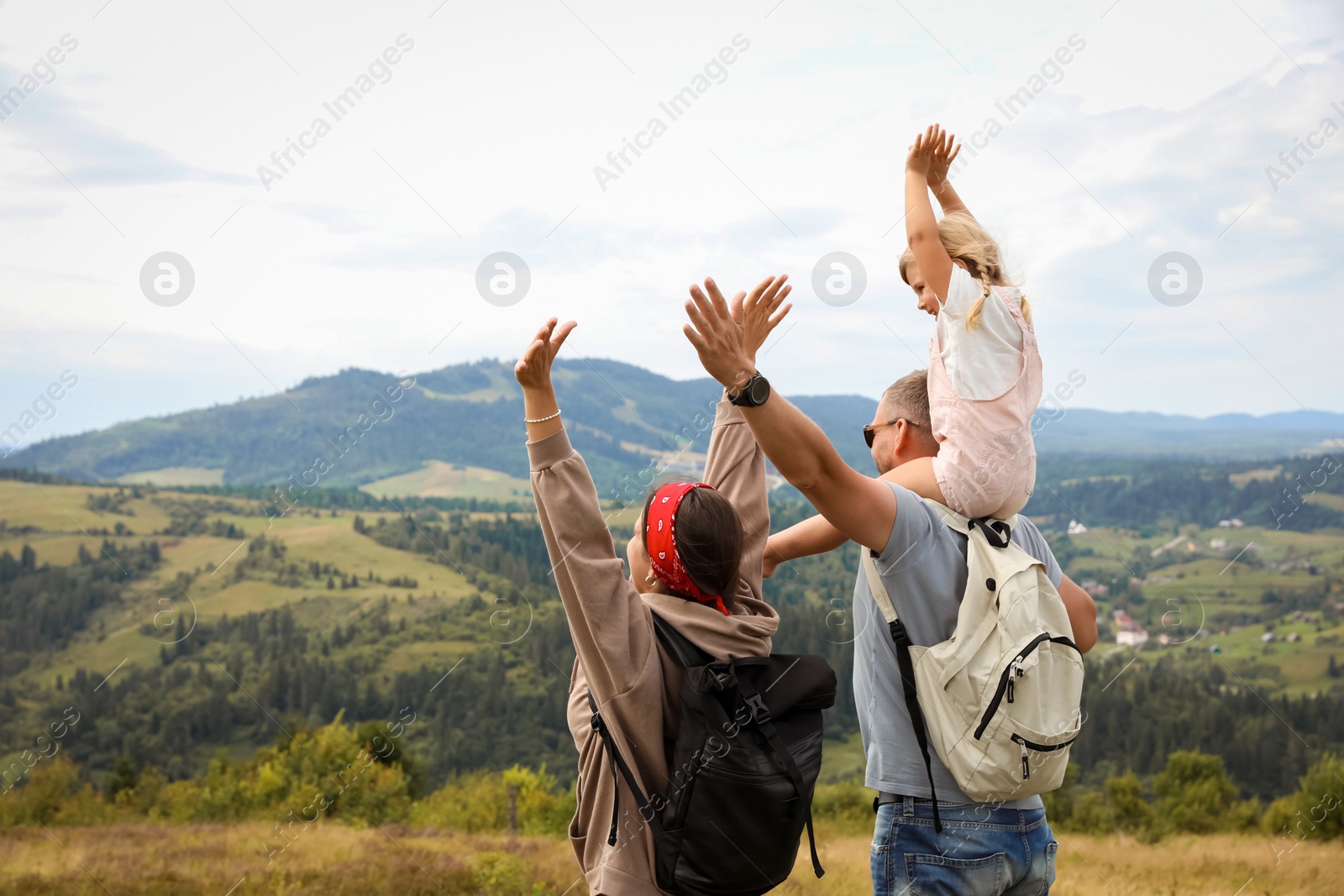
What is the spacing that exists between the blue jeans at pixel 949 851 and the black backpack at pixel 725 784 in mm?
181

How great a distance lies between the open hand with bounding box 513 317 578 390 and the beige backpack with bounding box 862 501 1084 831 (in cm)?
83

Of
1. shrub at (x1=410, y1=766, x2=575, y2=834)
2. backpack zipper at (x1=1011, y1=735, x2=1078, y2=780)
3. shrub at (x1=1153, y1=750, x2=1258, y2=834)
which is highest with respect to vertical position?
backpack zipper at (x1=1011, y1=735, x2=1078, y2=780)

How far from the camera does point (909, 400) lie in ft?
7.82

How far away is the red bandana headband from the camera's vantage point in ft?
7.04

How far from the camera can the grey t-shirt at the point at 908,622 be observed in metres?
1.98

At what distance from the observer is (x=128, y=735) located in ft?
257

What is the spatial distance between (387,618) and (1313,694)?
285 feet

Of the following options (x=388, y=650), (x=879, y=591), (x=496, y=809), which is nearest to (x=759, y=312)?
(x=879, y=591)

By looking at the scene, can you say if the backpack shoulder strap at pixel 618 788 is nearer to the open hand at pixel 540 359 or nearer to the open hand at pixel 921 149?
the open hand at pixel 540 359

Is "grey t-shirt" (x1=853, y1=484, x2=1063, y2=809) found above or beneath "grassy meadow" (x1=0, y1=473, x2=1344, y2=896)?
above

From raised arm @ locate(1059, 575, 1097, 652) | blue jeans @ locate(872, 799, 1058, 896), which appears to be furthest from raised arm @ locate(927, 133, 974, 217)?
blue jeans @ locate(872, 799, 1058, 896)

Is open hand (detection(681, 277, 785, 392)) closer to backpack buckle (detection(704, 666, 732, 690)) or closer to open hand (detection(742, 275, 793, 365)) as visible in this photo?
open hand (detection(742, 275, 793, 365))

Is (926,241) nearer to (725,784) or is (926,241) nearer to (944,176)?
(944,176)

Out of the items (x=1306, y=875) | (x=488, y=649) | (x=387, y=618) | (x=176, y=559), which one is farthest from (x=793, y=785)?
(x=176, y=559)
